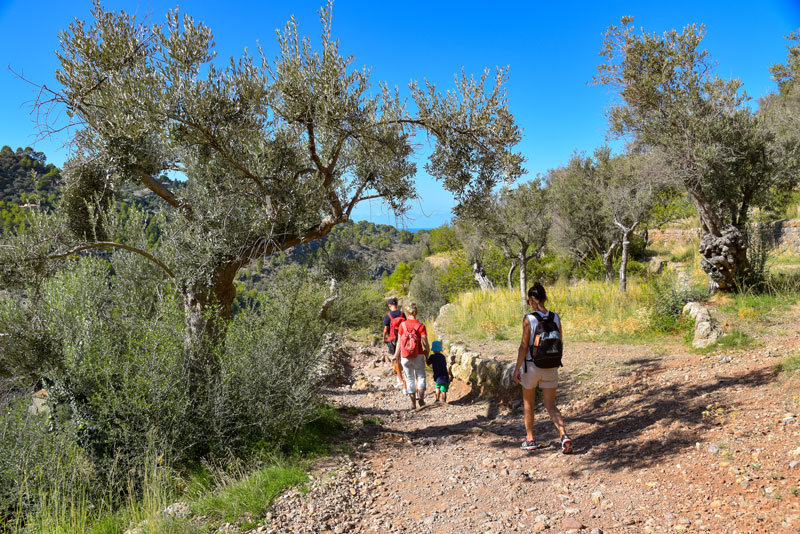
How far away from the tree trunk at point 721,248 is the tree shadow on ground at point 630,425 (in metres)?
4.47

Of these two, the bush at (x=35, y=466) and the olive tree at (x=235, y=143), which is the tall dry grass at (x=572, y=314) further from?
the bush at (x=35, y=466)

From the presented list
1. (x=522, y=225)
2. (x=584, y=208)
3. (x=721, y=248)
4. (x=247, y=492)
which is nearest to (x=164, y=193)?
(x=247, y=492)

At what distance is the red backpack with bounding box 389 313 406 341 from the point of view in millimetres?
8849

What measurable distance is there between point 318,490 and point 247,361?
1.78 metres

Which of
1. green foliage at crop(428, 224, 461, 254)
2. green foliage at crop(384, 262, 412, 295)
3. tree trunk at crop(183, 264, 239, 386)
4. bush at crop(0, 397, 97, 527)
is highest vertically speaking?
green foliage at crop(428, 224, 461, 254)

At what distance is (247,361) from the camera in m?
5.25

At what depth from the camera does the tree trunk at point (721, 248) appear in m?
9.16

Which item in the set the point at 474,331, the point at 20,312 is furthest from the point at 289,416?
the point at 474,331

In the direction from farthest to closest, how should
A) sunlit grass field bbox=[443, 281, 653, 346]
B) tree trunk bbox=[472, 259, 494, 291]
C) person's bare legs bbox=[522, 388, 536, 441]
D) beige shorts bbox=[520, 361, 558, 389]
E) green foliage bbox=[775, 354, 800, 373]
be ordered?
tree trunk bbox=[472, 259, 494, 291]
sunlit grass field bbox=[443, 281, 653, 346]
green foliage bbox=[775, 354, 800, 373]
person's bare legs bbox=[522, 388, 536, 441]
beige shorts bbox=[520, 361, 558, 389]

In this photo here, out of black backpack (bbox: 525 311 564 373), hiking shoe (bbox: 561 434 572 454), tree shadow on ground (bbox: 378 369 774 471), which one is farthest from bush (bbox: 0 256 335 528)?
hiking shoe (bbox: 561 434 572 454)

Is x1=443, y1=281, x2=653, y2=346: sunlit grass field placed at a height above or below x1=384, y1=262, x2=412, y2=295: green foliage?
below

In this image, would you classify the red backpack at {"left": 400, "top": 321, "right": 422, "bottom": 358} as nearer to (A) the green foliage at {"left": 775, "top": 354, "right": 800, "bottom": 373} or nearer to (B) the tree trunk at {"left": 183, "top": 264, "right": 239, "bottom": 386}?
(B) the tree trunk at {"left": 183, "top": 264, "right": 239, "bottom": 386}

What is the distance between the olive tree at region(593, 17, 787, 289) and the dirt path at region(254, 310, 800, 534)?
3.03m

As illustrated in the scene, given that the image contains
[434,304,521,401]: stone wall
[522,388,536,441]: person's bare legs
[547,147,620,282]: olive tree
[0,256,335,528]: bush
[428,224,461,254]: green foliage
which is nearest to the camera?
[0,256,335,528]: bush
